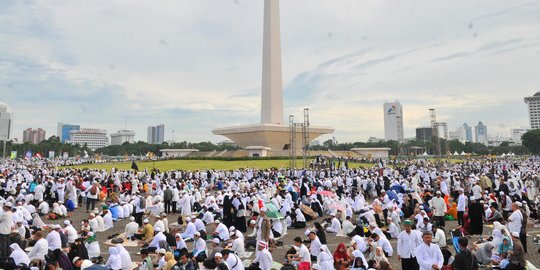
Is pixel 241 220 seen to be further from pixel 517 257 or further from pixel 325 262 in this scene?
pixel 517 257

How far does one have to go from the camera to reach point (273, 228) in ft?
34.9

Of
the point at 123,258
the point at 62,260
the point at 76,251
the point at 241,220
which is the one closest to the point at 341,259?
the point at 123,258

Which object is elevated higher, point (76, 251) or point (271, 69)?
point (271, 69)

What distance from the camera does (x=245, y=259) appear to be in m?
8.48

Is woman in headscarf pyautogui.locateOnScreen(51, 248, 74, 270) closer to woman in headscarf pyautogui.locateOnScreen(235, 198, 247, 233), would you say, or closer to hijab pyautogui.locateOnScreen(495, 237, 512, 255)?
woman in headscarf pyautogui.locateOnScreen(235, 198, 247, 233)

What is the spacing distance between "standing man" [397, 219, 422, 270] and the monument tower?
3906 centimetres

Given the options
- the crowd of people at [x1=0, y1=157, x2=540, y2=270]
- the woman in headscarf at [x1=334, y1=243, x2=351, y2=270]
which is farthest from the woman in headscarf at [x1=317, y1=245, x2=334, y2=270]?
the woman in headscarf at [x1=334, y1=243, x2=351, y2=270]

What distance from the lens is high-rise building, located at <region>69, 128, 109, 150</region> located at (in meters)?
157

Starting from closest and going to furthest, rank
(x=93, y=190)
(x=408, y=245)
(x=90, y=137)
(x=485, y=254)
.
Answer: (x=408, y=245), (x=485, y=254), (x=93, y=190), (x=90, y=137)

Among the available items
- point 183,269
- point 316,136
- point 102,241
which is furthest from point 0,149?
point 183,269

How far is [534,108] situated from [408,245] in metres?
150

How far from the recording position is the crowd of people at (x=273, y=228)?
6395 mm

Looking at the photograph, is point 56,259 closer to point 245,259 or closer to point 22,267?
point 22,267

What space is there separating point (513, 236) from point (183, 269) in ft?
18.1
